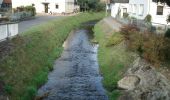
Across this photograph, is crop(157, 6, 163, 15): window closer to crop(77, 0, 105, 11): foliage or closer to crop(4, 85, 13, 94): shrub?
crop(4, 85, 13, 94): shrub

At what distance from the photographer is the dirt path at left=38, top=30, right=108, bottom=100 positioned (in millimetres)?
22216

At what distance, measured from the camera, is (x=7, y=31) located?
29.5m

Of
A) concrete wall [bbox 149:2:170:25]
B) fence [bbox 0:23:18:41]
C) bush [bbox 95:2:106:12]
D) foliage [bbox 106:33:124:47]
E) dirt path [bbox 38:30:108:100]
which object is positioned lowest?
dirt path [bbox 38:30:108:100]

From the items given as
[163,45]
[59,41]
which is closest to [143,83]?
[163,45]

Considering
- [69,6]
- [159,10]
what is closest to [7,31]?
[159,10]

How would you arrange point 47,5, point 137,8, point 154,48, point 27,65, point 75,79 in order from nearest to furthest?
1. point 27,65
2. point 154,48
3. point 75,79
4. point 137,8
5. point 47,5

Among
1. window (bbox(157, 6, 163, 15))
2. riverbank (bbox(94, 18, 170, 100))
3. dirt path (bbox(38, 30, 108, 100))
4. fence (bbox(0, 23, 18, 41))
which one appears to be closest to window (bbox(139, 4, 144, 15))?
window (bbox(157, 6, 163, 15))

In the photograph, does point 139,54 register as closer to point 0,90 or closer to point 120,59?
point 120,59

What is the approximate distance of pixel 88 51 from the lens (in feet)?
Result: 132

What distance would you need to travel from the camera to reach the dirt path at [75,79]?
22.2 meters

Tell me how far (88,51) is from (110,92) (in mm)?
17544

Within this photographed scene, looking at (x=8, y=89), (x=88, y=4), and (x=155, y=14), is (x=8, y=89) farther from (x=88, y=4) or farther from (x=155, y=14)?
(x=88, y=4)

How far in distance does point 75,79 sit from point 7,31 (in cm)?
697

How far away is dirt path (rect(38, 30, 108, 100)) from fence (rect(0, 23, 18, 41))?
14.4ft
